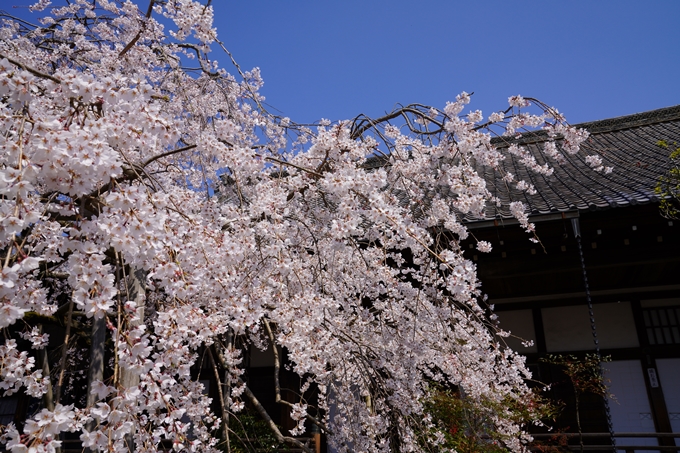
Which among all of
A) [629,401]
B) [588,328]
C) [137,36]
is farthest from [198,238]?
[629,401]

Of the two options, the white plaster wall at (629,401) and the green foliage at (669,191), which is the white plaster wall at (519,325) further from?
the green foliage at (669,191)

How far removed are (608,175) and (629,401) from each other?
3.10m

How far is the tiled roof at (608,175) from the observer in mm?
4719

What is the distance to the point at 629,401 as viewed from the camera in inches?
227

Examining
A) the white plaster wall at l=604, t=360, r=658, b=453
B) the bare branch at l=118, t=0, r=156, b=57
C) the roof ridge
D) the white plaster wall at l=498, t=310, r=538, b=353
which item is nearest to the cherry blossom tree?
the bare branch at l=118, t=0, r=156, b=57

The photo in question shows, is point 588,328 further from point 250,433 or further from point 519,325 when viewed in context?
point 250,433

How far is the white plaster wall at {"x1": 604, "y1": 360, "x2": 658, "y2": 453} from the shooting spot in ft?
18.3

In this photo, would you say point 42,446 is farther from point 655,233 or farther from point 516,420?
point 655,233

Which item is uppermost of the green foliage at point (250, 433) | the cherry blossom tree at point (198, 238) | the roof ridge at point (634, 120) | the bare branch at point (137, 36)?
A: the roof ridge at point (634, 120)

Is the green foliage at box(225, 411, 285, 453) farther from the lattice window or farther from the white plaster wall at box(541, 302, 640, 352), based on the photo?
the lattice window

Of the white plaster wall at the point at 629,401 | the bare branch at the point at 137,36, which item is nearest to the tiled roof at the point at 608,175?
the white plaster wall at the point at 629,401

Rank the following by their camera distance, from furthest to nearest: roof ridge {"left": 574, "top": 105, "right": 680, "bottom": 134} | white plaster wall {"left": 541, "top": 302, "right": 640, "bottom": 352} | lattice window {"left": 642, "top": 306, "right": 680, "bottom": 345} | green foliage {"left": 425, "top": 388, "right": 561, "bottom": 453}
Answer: roof ridge {"left": 574, "top": 105, "right": 680, "bottom": 134} → white plaster wall {"left": 541, "top": 302, "right": 640, "bottom": 352} → lattice window {"left": 642, "top": 306, "right": 680, "bottom": 345} → green foliage {"left": 425, "top": 388, "right": 561, "bottom": 453}

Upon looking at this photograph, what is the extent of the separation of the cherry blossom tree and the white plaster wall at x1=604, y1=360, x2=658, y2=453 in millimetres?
1801

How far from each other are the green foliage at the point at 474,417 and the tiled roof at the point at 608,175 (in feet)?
6.91
